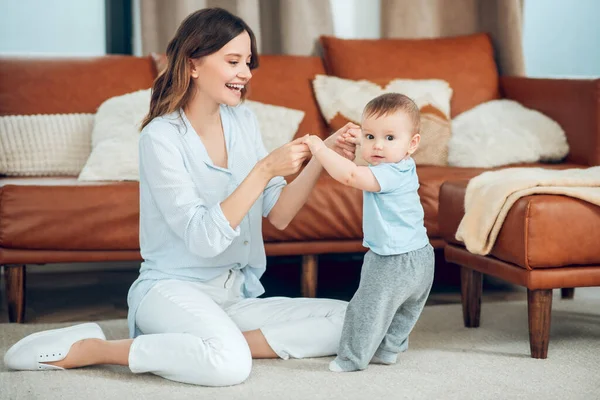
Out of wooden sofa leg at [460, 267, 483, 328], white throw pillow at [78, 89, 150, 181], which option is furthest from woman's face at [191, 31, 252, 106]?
wooden sofa leg at [460, 267, 483, 328]

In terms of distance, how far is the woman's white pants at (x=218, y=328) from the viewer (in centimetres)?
191

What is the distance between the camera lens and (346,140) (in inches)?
80.8

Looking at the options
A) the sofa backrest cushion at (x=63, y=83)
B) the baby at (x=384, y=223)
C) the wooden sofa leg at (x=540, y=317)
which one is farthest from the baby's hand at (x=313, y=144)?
the sofa backrest cushion at (x=63, y=83)

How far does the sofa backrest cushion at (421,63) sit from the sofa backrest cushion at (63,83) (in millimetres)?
785

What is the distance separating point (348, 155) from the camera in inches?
81.9

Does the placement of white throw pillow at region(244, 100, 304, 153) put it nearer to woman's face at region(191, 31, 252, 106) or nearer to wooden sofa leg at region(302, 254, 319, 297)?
wooden sofa leg at region(302, 254, 319, 297)

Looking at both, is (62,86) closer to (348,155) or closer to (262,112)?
(262,112)

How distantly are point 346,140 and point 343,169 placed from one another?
18 cm

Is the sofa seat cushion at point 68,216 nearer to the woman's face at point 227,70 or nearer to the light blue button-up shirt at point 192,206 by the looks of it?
the light blue button-up shirt at point 192,206

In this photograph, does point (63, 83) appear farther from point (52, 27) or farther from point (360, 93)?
point (360, 93)

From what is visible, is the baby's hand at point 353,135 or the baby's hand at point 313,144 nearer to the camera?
the baby's hand at point 313,144

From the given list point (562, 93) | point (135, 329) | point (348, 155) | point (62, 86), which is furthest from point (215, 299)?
point (562, 93)

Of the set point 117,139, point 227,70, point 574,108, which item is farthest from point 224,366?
point 574,108

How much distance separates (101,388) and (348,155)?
30.8 inches
